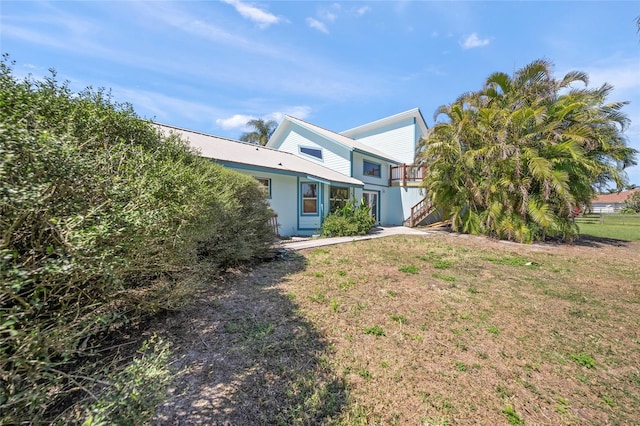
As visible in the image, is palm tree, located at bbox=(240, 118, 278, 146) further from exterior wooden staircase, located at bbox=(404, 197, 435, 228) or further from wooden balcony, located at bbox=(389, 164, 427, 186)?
exterior wooden staircase, located at bbox=(404, 197, 435, 228)

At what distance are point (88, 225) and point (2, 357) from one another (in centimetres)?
91

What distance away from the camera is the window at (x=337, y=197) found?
14.4 m

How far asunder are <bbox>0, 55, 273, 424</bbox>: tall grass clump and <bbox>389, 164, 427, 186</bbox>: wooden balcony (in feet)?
54.4

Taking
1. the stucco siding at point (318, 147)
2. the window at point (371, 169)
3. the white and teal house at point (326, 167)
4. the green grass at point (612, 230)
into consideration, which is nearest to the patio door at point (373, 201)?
the white and teal house at point (326, 167)

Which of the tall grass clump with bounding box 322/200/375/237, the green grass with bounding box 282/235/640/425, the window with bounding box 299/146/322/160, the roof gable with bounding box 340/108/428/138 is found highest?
the roof gable with bounding box 340/108/428/138

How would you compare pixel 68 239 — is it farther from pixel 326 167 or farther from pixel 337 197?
pixel 326 167

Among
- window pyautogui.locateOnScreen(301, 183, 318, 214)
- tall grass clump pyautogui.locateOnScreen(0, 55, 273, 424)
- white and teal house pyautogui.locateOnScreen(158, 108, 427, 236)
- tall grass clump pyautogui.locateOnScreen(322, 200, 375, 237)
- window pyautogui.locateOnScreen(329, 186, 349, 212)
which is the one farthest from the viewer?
window pyautogui.locateOnScreen(329, 186, 349, 212)

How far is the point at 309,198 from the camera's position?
516 inches

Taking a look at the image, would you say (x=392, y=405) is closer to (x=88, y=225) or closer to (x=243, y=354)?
(x=243, y=354)

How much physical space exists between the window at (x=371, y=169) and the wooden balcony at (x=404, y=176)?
1253 millimetres

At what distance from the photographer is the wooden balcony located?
18.3 meters

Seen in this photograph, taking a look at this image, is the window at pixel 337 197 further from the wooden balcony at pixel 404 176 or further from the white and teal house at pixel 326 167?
the wooden balcony at pixel 404 176

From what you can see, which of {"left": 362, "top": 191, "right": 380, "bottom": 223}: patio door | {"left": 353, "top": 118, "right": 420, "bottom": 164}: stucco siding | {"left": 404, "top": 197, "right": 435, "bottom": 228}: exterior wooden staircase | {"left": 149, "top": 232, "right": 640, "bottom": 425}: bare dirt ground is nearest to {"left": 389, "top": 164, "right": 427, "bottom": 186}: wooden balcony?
{"left": 404, "top": 197, "right": 435, "bottom": 228}: exterior wooden staircase

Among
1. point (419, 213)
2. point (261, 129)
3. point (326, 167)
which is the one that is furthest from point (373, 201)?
point (261, 129)
